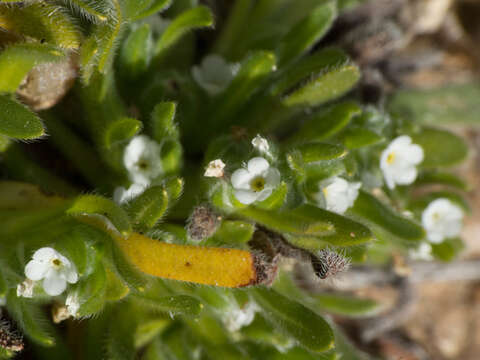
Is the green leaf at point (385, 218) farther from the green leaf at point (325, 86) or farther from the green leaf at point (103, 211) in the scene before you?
the green leaf at point (103, 211)

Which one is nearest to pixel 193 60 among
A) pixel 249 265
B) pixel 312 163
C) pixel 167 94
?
pixel 167 94

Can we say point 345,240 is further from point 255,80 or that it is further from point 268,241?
point 255,80

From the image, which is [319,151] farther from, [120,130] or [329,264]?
[120,130]

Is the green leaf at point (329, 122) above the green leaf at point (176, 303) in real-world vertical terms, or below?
above

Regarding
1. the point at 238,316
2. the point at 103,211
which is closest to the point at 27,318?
the point at 103,211

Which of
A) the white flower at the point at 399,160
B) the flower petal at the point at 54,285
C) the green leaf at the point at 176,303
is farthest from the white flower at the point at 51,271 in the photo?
the white flower at the point at 399,160

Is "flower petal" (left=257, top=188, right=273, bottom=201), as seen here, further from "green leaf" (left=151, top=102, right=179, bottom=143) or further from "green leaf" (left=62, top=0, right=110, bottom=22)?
"green leaf" (left=62, top=0, right=110, bottom=22)

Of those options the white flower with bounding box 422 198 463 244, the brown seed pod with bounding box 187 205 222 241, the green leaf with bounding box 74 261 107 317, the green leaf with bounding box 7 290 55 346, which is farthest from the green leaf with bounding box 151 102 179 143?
the white flower with bounding box 422 198 463 244
